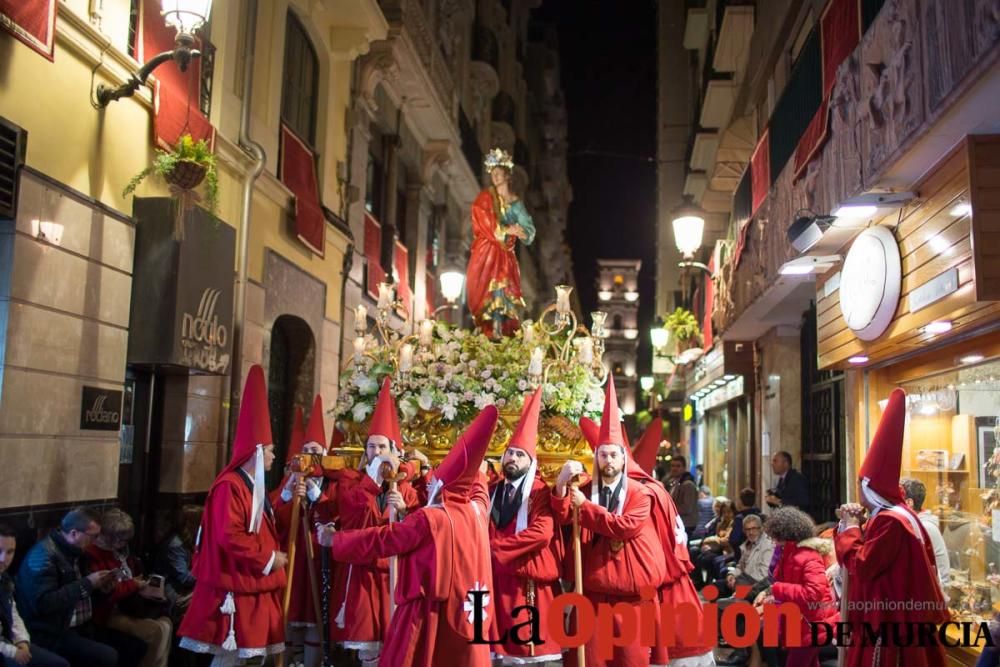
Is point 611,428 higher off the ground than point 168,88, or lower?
lower

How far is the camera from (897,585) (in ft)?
19.6

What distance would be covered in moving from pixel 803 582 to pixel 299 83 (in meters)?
11.1

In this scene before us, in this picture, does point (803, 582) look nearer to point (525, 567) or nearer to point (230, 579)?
point (525, 567)

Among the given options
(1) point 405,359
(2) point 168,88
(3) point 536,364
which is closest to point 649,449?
(3) point 536,364

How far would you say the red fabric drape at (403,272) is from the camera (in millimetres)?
20484

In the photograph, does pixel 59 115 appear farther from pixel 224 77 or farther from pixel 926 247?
pixel 926 247

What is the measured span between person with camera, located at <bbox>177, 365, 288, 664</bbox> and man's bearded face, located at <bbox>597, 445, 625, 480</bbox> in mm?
2475

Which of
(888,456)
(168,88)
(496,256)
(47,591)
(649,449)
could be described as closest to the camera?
(888,456)

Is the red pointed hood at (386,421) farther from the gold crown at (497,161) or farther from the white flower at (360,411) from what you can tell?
the gold crown at (497,161)

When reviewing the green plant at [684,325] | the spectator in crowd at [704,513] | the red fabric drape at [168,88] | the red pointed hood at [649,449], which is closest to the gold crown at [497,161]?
the red fabric drape at [168,88]

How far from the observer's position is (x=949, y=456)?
7777 millimetres

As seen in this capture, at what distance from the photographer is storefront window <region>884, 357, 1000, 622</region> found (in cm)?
691

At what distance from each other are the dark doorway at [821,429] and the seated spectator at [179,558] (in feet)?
24.1

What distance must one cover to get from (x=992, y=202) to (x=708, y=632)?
351 cm
